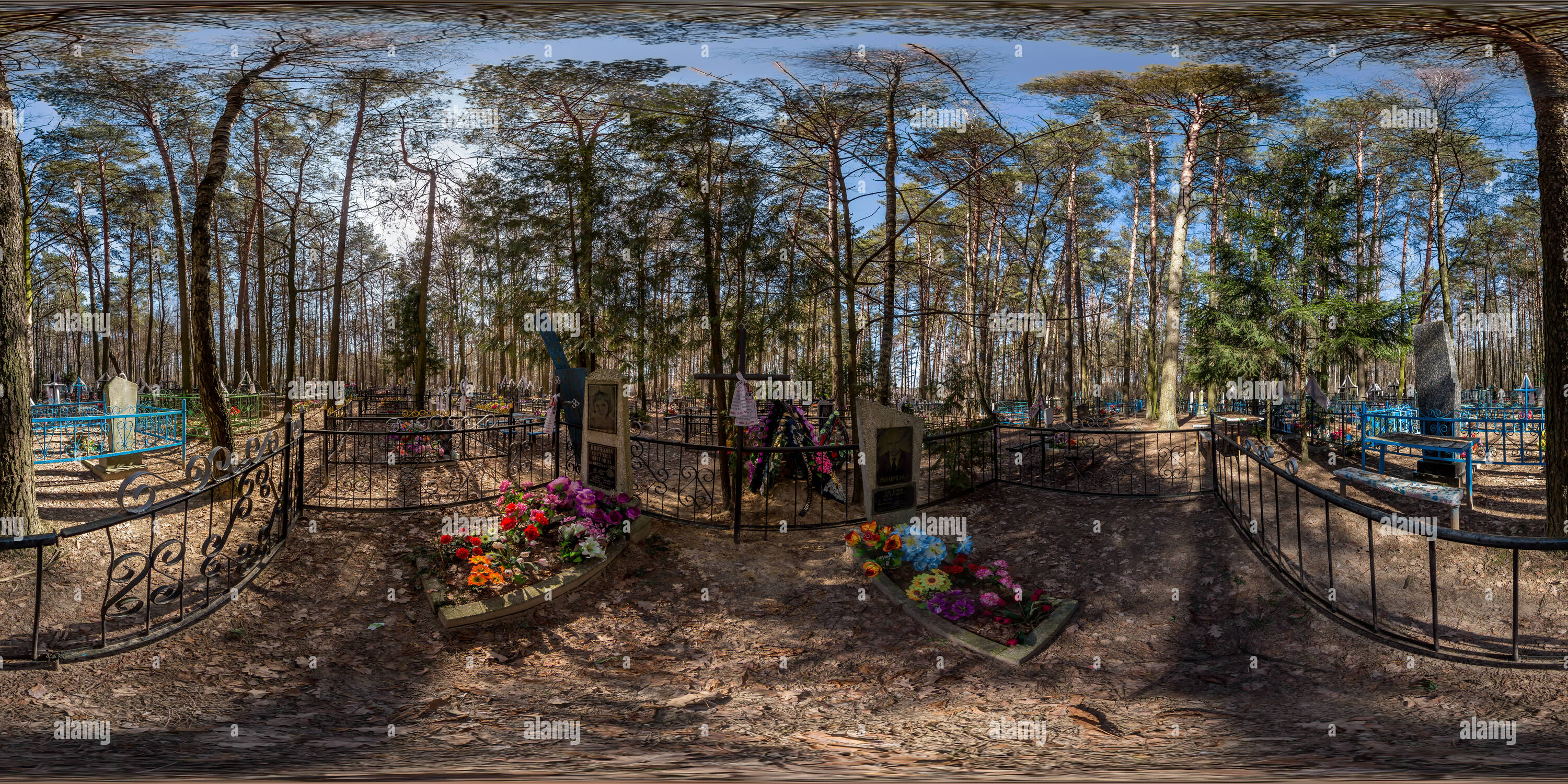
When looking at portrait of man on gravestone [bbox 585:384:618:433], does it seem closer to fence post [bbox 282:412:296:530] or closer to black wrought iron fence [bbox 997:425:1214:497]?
fence post [bbox 282:412:296:530]

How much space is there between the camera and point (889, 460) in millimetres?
5227

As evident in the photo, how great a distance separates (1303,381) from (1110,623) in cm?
598

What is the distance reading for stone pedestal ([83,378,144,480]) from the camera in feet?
19.4

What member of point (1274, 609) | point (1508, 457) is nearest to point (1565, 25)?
point (1274, 609)

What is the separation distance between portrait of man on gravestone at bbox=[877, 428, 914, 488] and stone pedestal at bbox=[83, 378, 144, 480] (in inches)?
270

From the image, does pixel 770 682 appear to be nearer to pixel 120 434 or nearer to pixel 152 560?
pixel 152 560

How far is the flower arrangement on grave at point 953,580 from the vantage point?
3.46 metres

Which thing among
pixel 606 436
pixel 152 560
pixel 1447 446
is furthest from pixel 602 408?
pixel 1447 446

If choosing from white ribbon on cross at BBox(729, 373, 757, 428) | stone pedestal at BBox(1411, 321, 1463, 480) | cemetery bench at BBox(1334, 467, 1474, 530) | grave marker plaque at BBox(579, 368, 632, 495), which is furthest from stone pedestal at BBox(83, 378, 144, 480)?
stone pedestal at BBox(1411, 321, 1463, 480)

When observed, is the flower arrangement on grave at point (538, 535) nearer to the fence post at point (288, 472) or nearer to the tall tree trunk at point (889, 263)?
the fence post at point (288, 472)

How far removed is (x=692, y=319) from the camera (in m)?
6.38

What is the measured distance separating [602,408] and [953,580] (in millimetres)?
3296

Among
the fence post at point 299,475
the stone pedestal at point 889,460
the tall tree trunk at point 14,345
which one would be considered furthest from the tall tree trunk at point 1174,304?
the tall tree trunk at point 14,345

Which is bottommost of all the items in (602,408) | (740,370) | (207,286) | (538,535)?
(538,535)
